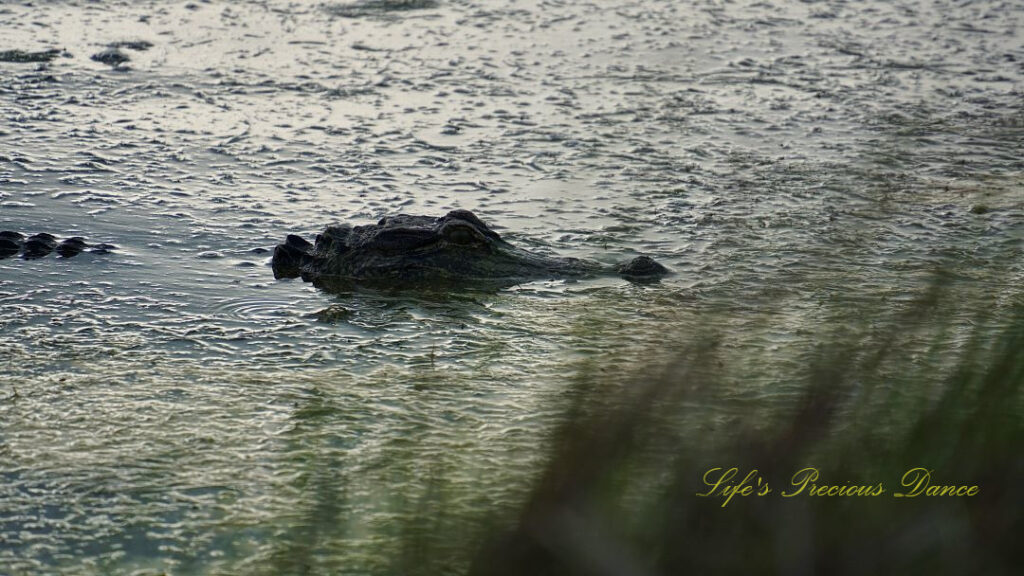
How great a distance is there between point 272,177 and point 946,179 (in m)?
4.23

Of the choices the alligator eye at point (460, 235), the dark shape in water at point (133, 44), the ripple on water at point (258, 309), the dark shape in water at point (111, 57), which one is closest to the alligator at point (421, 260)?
the alligator eye at point (460, 235)

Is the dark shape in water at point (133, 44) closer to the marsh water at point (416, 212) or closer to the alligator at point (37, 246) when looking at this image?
the marsh water at point (416, 212)

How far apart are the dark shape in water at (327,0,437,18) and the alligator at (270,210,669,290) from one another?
19.9ft

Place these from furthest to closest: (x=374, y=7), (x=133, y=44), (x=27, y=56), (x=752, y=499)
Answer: (x=374, y=7), (x=133, y=44), (x=27, y=56), (x=752, y=499)

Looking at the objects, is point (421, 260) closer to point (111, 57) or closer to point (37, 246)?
point (37, 246)

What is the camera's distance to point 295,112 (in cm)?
862

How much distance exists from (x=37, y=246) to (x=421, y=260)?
6.22ft

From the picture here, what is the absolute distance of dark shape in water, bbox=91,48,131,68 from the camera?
962 cm

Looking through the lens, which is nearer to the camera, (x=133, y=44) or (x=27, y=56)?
(x=27, y=56)

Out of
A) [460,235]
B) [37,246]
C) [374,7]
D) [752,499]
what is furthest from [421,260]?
[374,7]

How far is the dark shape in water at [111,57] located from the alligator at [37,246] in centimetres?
403

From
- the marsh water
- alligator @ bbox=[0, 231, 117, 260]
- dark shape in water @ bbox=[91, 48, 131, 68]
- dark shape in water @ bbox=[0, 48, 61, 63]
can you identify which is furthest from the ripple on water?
dark shape in water @ bbox=[0, 48, 61, 63]

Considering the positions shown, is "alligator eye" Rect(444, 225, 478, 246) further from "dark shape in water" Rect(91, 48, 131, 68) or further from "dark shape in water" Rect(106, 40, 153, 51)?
"dark shape in water" Rect(106, 40, 153, 51)

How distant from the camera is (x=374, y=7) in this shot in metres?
11.8
